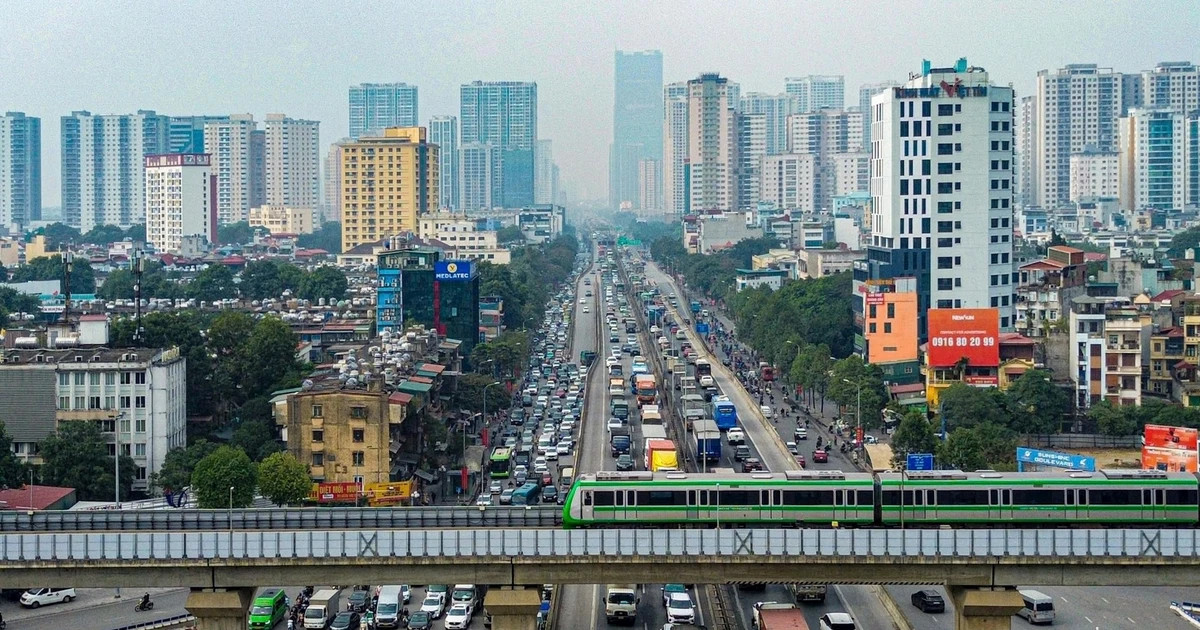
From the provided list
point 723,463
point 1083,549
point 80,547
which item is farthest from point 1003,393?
point 80,547

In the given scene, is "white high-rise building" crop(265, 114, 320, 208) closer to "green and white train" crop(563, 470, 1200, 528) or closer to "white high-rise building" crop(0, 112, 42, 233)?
"white high-rise building" crop(0, 112, 42, 233)

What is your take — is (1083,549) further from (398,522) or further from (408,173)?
(408,173)

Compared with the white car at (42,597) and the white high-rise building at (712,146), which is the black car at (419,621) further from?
the white high-rise building at (712,146)

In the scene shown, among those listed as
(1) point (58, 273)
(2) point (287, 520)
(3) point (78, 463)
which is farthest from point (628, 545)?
(1) point (58, 273)

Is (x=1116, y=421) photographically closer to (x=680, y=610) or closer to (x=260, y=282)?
(x=680, y=610)

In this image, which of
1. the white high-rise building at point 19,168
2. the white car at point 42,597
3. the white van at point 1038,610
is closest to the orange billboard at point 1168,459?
the white van at point 1038,610

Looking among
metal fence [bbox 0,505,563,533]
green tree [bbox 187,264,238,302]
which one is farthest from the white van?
green tree [bbox 187,264,238,302]
